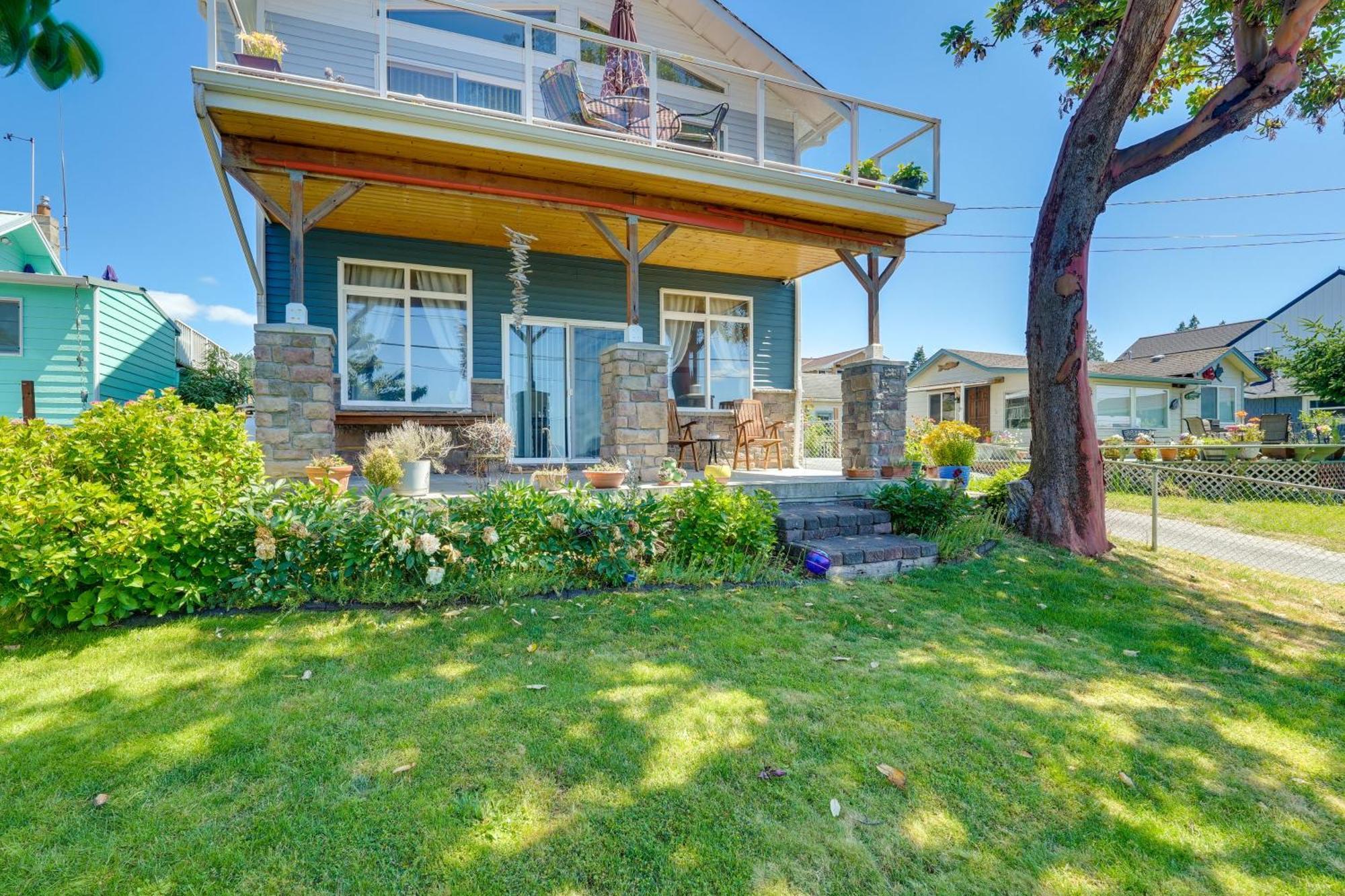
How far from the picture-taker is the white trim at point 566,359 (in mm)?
7500

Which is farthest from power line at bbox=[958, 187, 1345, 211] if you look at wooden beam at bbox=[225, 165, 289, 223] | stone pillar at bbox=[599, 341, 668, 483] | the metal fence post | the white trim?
wooden beam at bbox=[225, 165, 289, 223]

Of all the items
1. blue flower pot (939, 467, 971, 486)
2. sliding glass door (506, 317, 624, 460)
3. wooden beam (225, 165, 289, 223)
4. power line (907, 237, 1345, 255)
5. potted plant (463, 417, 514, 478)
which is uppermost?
power line (907, 237, 1345, 255)

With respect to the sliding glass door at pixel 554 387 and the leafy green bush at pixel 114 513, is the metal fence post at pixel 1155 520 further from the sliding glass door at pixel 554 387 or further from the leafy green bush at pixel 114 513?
the leafy green bush at pixel 114 513

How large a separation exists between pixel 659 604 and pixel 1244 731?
2.72 meters

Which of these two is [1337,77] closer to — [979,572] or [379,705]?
[979,572]

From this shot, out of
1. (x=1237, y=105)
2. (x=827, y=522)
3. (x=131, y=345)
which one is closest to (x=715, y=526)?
(x=827, y=522)

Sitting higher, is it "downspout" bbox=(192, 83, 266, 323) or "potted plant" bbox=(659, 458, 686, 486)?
"downspout" bbox=(192, 83, 266, 323)

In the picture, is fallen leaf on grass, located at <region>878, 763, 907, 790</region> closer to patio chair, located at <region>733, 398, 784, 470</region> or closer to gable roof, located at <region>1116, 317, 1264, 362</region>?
patio chair, located at <region>733, 398, 784, 470</region>

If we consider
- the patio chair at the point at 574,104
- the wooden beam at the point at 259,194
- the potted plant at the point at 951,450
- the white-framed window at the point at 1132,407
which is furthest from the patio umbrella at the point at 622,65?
the white-framed window at the point at 1132,407

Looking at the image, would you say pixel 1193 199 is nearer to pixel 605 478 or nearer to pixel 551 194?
pixel 551 194

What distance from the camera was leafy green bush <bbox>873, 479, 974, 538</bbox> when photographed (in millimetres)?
5348

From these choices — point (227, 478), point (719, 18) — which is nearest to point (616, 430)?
point (227, 478)

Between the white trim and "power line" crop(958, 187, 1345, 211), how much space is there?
1180cm

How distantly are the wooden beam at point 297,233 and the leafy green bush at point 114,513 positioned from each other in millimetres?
1620
